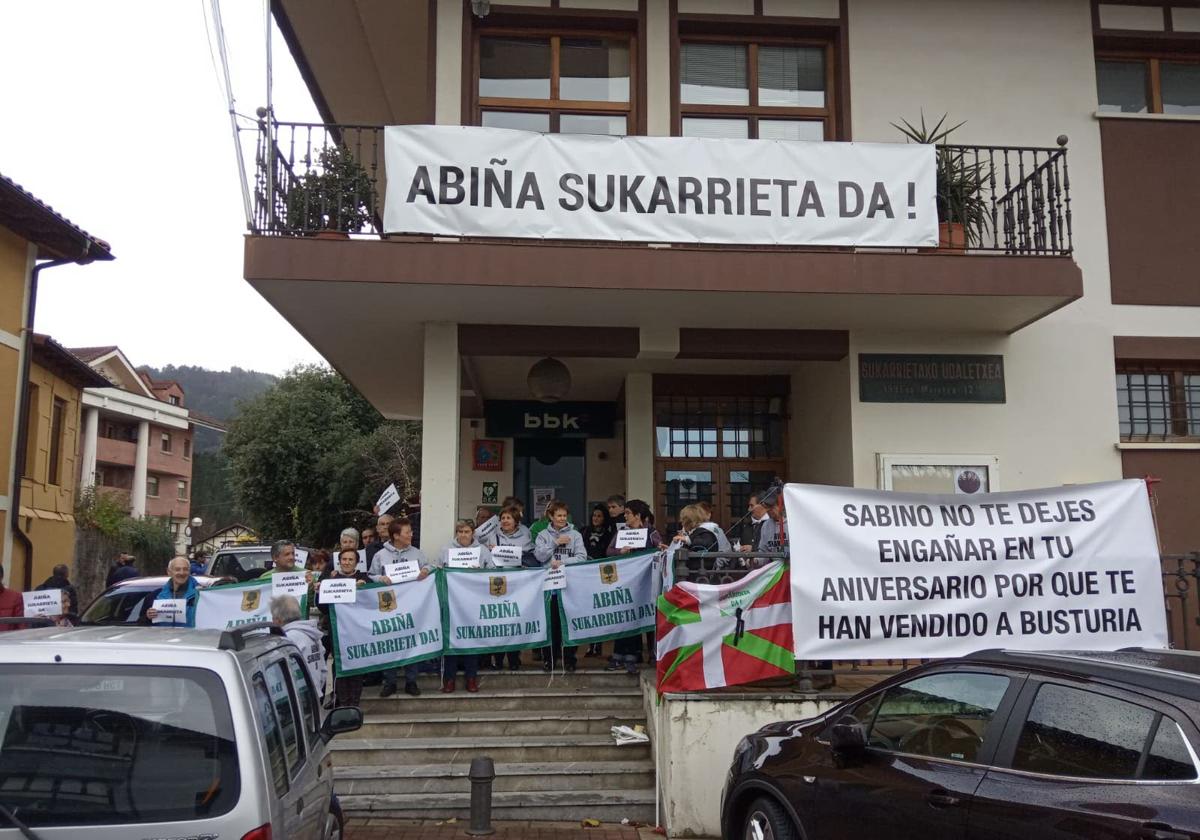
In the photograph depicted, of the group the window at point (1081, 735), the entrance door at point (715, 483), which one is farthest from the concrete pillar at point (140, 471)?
the window at point (1081, 735)

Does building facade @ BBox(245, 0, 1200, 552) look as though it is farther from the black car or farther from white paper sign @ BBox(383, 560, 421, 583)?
the black car

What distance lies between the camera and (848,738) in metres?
4.99

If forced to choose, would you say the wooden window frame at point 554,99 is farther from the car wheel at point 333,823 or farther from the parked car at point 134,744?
the parked car at point 134,744

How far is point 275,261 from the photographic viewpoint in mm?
9336

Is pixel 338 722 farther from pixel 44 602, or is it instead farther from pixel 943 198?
pixel 943 198

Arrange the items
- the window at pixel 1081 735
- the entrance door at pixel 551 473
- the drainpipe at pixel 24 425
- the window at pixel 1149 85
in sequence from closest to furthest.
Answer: the window at pixel 1081 735, the window at pixel 1149 85, the entrance door at pixel 551 473, the drainpipe at pixel 24 425

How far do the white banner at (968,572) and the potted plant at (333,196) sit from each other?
532 centimetres

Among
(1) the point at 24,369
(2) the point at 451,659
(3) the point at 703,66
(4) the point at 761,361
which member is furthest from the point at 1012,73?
(1) the point at 24,369

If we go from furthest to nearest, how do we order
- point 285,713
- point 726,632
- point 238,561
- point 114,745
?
point 238,561 < point 726,632 < point 285,713 < point 114,745

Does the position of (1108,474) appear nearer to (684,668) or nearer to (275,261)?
(684,668)

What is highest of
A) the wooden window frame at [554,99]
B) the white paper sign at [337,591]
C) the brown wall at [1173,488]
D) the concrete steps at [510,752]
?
the wooden window frame at [554,99]

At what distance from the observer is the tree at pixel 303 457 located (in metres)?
39.5

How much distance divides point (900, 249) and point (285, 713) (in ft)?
26.3

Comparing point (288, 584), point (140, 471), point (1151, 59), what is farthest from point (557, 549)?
point (140, 471)
